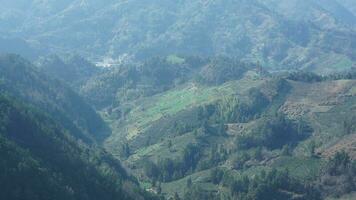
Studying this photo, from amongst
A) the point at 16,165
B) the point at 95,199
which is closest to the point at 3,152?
the point at 16,165

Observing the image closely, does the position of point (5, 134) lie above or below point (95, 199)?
above

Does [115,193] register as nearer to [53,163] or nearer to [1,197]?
[53,163]

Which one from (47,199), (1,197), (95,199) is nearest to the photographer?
(1,197)

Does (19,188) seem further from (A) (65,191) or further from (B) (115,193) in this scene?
(B) (115,193)

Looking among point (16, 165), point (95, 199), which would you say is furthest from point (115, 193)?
point (16, 165)

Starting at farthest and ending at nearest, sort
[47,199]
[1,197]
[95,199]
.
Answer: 1. [95,199]
2. [47,199]
3. [1,197]

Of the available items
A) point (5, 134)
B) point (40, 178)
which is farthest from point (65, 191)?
point (5, 134)

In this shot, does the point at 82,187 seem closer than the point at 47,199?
No

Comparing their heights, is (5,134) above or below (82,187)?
above

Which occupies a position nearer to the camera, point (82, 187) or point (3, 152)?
point (3, 152)
